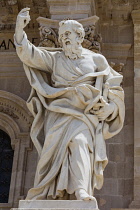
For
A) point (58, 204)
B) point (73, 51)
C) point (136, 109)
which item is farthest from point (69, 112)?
point (136, 109)

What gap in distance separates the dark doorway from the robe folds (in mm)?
3083

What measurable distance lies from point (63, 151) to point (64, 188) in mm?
555

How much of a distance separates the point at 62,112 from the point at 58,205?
151 centimetres

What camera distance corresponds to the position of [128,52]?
1327cm

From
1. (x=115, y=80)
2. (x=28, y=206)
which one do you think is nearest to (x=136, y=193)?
(x=115, y=80)

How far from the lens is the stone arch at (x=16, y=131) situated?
11969 millimetres

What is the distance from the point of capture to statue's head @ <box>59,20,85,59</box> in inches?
389

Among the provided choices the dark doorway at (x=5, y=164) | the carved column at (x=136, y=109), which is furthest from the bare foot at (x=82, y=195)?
the dark doorway at (x=5, y=164)

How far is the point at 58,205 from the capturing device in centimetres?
852

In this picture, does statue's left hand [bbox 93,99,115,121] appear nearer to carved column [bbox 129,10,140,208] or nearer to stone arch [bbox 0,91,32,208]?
carved column [bbox 129,10,140,208]

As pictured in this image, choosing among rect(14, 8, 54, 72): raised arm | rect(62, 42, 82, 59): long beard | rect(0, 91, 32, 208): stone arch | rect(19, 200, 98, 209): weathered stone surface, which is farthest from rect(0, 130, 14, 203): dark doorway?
rect(19, 200, 98, 209): weathered stone surface

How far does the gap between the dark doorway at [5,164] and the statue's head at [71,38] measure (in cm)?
347

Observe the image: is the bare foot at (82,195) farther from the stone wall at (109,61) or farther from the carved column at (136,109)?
the stone wall at (109,61)

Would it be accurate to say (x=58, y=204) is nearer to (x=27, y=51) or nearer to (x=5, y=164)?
(x=27, y=51)
